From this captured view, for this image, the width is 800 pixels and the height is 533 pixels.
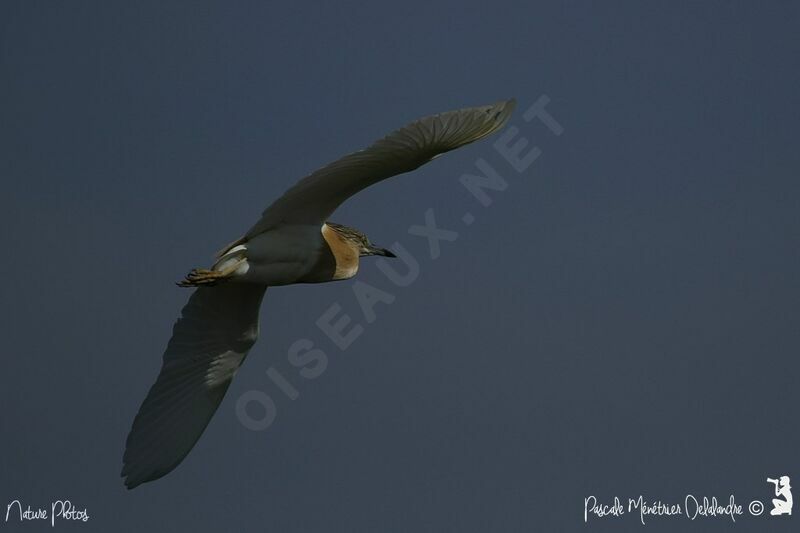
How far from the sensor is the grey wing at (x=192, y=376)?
1417cm

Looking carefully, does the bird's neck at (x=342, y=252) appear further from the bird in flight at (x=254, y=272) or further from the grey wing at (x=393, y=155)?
the grey wing at (x=393, y=155)

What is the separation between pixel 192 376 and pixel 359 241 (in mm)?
2682

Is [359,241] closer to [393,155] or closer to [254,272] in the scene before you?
[254,272]

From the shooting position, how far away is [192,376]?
1451cm

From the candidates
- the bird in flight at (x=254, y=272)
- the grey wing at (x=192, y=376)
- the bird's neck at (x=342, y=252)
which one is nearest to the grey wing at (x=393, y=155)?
the bird in flight at (x=254, y=272)

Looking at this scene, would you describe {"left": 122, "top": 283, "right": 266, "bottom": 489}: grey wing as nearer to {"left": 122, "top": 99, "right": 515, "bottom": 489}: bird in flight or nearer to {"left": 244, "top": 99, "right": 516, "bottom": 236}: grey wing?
{"left": 122, "top": 99, "right": 515, "bottom": 489}: bird in flight

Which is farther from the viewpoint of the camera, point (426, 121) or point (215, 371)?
point (215, 371)

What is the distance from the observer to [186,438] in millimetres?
14281

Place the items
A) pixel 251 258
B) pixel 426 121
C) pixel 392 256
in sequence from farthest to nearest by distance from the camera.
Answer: pixel 392 256, pixel 251 258, pixel 426 121

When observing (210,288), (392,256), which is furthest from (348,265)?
(210,288)

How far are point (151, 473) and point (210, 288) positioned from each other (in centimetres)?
225

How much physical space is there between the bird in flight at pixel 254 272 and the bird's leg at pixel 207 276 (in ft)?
0.03

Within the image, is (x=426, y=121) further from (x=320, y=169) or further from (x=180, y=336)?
(x=180, y=336)

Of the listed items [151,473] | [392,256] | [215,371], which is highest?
[392,256]
